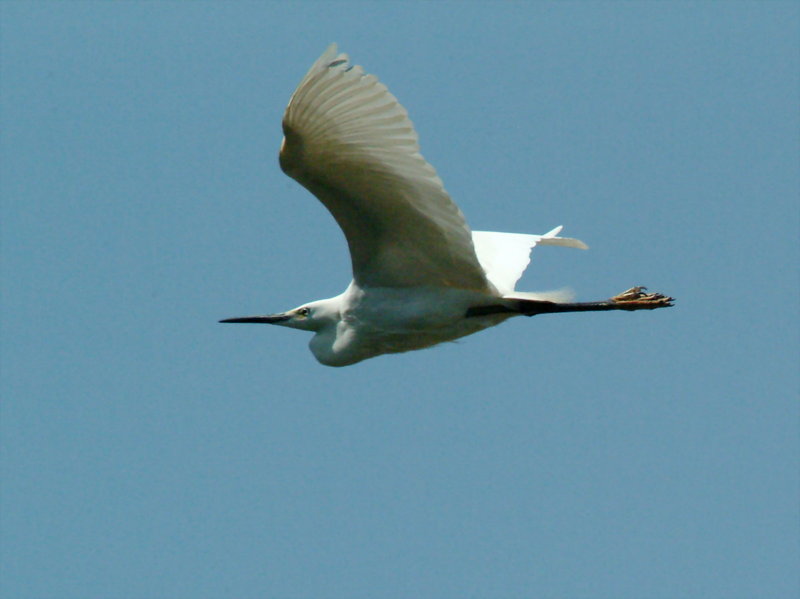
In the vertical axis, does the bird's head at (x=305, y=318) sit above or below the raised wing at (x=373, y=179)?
below

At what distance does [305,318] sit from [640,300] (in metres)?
2.39

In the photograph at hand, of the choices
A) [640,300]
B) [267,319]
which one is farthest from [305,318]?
[640,300]

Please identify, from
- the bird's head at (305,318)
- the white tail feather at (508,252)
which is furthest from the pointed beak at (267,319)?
the white tail feather at (508,252)

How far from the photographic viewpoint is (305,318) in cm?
909

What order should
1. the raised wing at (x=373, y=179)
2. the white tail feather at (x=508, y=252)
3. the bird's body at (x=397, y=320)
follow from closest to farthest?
1. the raised wing at (x=373, y=179)
2. the bird's body at (x=397, y=320)
3. the white tail feather at (x=508, y=252)

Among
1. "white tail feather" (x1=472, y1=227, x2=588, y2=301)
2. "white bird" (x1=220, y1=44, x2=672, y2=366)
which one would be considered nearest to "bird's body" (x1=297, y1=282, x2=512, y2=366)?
"white bird" (x1=220, y1=44, x2=672, y2=366)

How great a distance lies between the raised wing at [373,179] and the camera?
20.7ft

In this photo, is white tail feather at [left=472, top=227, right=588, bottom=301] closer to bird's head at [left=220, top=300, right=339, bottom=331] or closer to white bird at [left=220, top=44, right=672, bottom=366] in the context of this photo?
white bird at [left=220, top=44, right=672, bottom=366]

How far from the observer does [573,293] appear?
823 cm

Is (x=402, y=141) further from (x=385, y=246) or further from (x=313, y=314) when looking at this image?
(x=313, y=314)

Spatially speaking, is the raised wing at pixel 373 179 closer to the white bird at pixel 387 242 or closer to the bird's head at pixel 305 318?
the white bird at pixel 387 242

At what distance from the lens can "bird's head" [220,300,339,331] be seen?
878 cm

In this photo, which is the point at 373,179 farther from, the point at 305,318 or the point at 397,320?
the point at 305,318

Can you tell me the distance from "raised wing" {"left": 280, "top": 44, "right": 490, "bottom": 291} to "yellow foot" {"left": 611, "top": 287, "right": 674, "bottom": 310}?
1.17 meters
